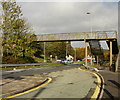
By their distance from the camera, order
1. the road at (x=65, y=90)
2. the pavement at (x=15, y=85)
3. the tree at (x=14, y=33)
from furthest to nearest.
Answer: the tree at (x=14, y=33) < the pavement at (x=15, y=85) < the road at (x=65, y=90)

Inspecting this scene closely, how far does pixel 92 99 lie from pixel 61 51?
84015 mm

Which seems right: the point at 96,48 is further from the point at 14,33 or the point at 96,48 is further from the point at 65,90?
the point at 65,90

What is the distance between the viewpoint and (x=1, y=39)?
98.9 feet

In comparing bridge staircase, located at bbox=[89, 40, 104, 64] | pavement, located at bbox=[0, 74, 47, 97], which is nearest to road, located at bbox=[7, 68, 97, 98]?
pavement, located at bbox=[0, 74, 47, 97]

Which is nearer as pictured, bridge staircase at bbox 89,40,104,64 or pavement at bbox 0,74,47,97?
pavement at bbox 0,74,47,97

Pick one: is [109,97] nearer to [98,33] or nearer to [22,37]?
[98,33]

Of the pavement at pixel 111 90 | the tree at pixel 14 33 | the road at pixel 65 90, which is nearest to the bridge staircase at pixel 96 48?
the tree at pixel 14 33

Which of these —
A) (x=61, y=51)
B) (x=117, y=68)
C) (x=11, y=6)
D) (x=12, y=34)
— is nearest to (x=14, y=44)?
(x=12, y=34)

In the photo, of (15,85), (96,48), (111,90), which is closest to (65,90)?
(111,90)

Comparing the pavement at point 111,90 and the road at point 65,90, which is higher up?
the pavement at point 111,90

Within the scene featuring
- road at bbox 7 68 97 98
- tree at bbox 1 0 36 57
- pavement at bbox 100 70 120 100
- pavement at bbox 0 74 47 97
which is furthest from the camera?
tree at bbox 1 0 36 57

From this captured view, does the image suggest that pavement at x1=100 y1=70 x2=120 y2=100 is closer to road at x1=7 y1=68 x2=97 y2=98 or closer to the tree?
road at x1=7 y1=68 x2=97 y2=98

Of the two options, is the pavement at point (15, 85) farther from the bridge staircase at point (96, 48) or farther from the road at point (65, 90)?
the bridge staircase at point (96, 48)

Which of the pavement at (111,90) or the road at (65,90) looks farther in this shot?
the road at (65,90)
